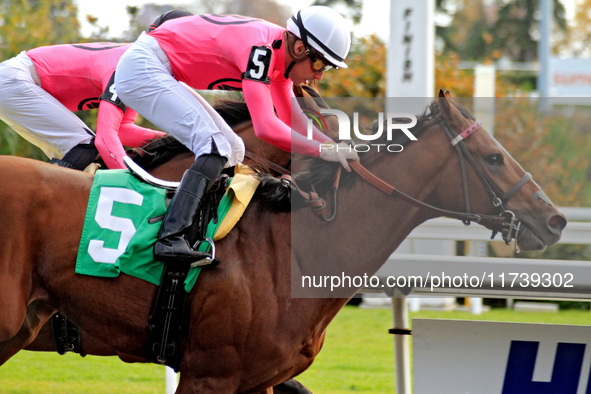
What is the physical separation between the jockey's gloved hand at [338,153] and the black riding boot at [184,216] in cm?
43

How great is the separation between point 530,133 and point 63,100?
5.80 metres

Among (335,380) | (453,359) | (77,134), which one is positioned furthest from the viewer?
(335,380)

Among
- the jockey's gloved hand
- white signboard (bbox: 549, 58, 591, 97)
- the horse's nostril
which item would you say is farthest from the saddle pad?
white signboard (bbox: 549, 58, 591, 97)

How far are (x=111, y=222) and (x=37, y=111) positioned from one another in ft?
4.18

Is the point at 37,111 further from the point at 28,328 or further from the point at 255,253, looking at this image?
the point at 255,253

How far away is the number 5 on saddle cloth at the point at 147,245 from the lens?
241 cm

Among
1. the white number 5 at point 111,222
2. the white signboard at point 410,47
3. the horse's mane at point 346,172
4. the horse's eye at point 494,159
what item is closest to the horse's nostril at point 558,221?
the horse's eye at point 494,159

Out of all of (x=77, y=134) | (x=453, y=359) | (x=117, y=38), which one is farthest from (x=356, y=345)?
(x=117, y=38)

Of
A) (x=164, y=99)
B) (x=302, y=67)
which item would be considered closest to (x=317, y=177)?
(x=302, y=67)

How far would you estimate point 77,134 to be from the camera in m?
3.37

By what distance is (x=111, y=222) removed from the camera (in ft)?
8.00

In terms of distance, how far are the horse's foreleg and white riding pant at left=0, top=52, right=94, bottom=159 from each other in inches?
39.3

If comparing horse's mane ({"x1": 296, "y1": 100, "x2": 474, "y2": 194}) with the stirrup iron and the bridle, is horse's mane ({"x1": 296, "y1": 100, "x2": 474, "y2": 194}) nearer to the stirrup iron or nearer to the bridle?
the bridle

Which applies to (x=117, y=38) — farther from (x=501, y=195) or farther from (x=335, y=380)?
(x=501, y=195)
